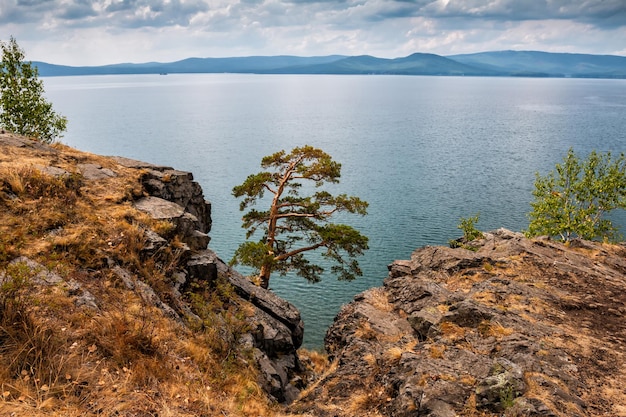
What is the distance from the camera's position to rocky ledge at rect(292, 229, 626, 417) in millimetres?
13062

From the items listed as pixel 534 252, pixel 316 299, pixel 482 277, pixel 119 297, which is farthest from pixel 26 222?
pixel 316 299

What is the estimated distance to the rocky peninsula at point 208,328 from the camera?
9.75 m

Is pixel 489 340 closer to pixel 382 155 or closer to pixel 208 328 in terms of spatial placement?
pixel 208 328

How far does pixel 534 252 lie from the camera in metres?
27.4

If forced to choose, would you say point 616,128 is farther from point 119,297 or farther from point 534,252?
point 119,297

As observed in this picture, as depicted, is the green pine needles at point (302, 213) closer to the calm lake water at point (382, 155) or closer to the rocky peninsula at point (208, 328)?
the rocky peninsula at point (208, 328)

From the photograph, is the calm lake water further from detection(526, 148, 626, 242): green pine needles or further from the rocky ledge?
the rocky ledge

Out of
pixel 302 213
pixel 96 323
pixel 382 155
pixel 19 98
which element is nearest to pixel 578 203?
pixel 302 213

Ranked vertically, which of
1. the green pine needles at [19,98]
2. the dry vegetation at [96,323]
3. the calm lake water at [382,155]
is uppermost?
the green pine needles at [19,98]

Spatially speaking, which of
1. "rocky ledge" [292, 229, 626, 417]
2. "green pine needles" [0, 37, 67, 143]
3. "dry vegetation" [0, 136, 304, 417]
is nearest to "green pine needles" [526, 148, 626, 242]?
"rocky ledge" [292, 229, 626, 417]

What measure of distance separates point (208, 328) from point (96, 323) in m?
4.55

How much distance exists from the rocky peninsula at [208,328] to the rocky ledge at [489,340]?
8 centimetres

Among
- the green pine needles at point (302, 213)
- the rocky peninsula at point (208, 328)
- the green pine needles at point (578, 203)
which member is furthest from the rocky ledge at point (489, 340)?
the green pine needles at point (578, 203)

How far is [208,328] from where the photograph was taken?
14859 millimetres
